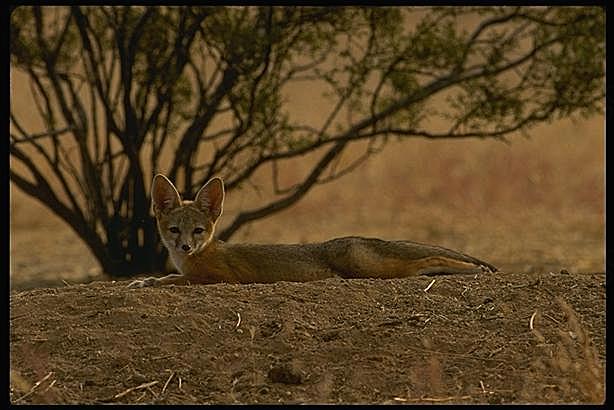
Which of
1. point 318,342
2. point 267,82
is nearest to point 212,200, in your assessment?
point 318,342

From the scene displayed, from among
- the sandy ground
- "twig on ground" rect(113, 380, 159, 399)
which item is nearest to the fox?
the sandy ground

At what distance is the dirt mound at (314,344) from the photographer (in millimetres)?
6465

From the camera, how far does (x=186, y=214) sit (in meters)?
9.32

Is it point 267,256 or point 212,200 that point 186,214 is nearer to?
point 212,200

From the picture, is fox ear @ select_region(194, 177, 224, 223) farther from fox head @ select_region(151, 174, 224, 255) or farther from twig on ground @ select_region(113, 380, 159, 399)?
twig on ground @ select_region(113, 380, 159, 399)

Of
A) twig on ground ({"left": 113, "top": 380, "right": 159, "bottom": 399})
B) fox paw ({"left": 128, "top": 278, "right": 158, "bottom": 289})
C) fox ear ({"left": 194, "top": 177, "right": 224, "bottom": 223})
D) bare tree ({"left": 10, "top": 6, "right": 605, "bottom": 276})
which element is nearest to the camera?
twig on ground ({"left": 113, "top": 380, "right": 159, "bottom": 399})

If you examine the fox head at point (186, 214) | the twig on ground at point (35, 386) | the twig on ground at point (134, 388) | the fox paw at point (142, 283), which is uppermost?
the fox head at point (186, 214)

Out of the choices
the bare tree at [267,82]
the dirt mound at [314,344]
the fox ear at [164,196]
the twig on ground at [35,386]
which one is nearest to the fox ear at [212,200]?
the fox ear at [164,196]

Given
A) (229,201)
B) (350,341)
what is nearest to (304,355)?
(350,341)

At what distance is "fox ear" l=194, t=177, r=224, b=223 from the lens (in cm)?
938

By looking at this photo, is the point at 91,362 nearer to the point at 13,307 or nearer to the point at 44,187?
the point at 13,307

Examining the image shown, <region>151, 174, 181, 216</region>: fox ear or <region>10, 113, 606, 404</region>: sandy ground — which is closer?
<region>10, 113, 606, 404</region>: sandy ground

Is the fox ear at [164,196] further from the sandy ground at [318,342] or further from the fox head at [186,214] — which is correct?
the sandy ground at [318,342]
